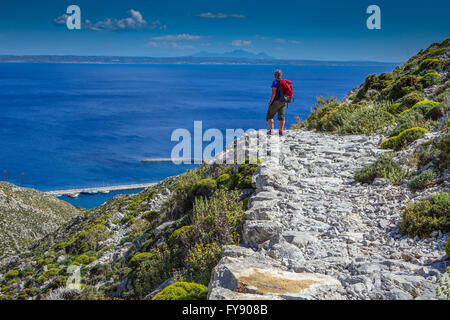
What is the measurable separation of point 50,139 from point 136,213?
325 ft

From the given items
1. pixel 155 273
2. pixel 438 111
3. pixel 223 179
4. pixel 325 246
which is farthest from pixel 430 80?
pixel 155 273

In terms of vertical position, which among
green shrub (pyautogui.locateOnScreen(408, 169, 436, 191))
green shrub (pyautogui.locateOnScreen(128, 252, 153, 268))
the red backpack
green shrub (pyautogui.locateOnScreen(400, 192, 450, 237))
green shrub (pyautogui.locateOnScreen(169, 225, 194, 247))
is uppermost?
the red backpack

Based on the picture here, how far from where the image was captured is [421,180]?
730 centimetres

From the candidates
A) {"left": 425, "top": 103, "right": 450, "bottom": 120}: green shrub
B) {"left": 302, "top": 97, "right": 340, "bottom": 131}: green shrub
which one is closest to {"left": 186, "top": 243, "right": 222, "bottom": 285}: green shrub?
{"left": 425, "top": 103, "right": 450, "bottom": 120}: green shrub

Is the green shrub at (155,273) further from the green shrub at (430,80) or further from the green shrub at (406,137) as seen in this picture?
the green shrub at (430,80)

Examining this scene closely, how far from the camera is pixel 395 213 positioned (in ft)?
22.1

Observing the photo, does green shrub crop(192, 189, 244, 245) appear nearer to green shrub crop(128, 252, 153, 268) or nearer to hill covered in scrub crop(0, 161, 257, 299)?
hill covered in scrub crop(0, 161, 257, 299)

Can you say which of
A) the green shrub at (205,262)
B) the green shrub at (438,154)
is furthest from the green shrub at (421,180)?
the green shrub at (205,262)

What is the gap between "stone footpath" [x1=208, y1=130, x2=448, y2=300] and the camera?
4465mm

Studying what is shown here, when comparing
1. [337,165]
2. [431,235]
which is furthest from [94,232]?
[431,235]

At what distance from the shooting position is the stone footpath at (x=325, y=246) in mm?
4465

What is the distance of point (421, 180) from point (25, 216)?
1837 inches

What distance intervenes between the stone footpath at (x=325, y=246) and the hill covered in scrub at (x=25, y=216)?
113 ft

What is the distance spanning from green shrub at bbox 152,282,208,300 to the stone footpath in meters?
0.53
